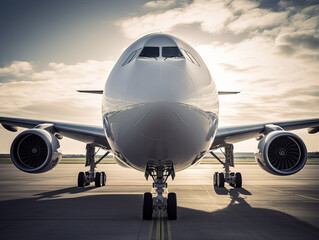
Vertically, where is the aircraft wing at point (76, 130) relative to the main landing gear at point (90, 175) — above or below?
above

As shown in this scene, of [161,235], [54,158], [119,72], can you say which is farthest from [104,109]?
[54,158]

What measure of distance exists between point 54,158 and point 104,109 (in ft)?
12.6

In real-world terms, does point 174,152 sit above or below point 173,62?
below

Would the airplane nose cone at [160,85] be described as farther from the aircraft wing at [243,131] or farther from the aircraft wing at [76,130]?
the aircraft wing at [243,131]

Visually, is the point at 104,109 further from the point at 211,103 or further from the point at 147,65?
the point at 211,103

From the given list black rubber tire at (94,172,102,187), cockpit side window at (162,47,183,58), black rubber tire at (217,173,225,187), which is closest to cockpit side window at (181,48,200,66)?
cockpit side window at (162,47,183,58)

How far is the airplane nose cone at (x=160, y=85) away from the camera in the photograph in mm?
4926

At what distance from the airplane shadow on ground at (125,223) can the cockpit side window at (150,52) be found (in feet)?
12.4

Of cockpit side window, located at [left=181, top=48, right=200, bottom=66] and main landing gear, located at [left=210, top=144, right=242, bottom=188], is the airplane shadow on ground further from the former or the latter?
main landing gear, located at [left=210, top=144, right=242, bottom=188]

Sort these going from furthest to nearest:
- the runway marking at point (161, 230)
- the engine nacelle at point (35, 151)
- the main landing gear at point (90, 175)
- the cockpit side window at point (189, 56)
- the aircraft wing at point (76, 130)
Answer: the main landing gear at point (90, 175)
the aircraft wing at point (76, 130)
the engine nacelle at point (35, 151)
the cockpit side window at point (189, 56)
the runway marking at point (161, 230)

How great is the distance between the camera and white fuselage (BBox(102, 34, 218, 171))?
4.97 m

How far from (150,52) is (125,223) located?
13.5 feet

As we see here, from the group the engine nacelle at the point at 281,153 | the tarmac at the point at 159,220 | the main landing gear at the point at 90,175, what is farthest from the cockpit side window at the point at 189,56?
the main landing gear at the point at 90,175

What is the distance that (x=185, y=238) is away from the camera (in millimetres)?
5656
